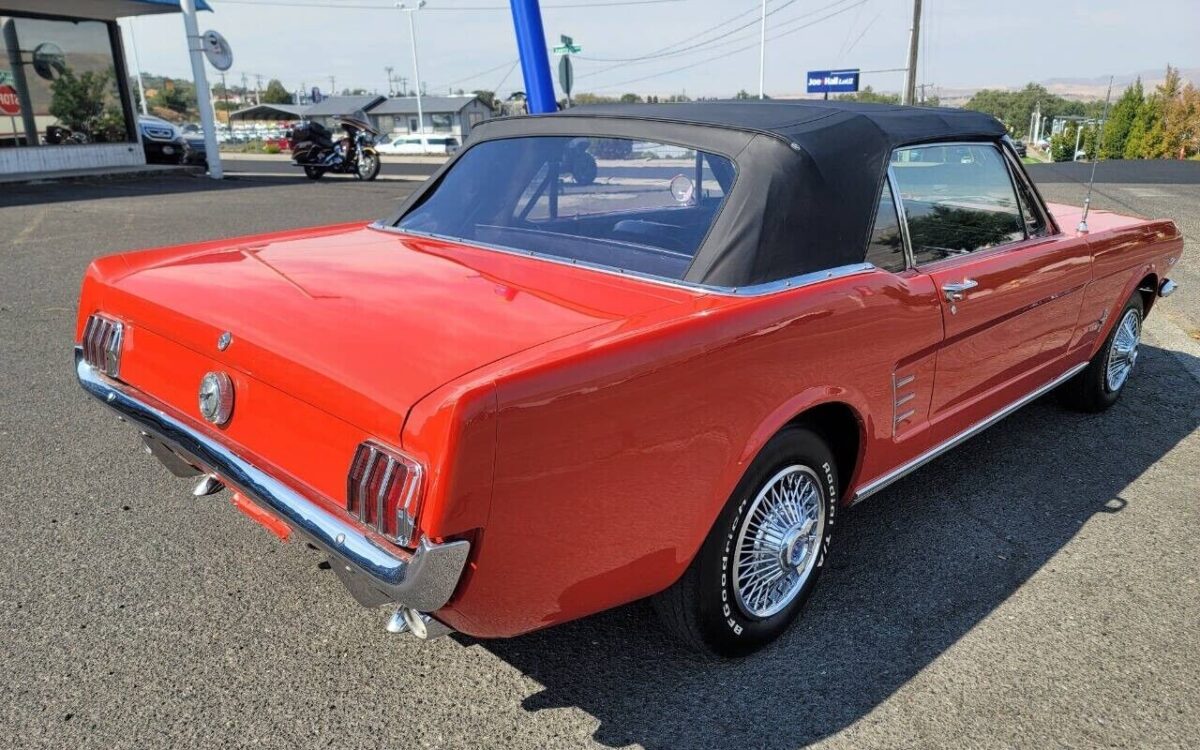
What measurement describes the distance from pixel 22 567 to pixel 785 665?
8.25ft

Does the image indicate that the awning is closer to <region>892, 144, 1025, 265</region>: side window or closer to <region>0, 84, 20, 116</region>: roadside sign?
<region>0, 84, 20, 116</region>: roadside sign

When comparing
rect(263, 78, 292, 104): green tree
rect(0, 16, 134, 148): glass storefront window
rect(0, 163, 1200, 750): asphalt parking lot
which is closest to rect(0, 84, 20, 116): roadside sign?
rect(0, 16, 134, 148): glass storefront window

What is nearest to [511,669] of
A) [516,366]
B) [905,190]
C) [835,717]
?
[835,717]

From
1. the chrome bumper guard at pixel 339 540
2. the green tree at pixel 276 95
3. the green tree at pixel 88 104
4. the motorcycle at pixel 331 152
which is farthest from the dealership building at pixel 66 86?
the green tree at pixel 276 95

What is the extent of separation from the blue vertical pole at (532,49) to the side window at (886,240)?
498cm

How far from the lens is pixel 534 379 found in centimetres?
179

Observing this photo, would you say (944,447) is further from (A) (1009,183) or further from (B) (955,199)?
(A) (1009,183)

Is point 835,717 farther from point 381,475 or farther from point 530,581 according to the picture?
point 381,475

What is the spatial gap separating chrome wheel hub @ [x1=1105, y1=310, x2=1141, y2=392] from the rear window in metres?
2.82

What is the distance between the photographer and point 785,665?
2.51m

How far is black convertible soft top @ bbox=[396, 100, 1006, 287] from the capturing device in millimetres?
2473

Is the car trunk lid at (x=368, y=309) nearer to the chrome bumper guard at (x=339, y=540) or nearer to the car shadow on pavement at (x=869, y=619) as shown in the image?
the chrome bumper guard at (x=339, y=540)

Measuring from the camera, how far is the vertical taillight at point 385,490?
1754 millimetres

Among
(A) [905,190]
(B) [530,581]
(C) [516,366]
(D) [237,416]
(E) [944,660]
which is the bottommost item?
(E) [944,660]
